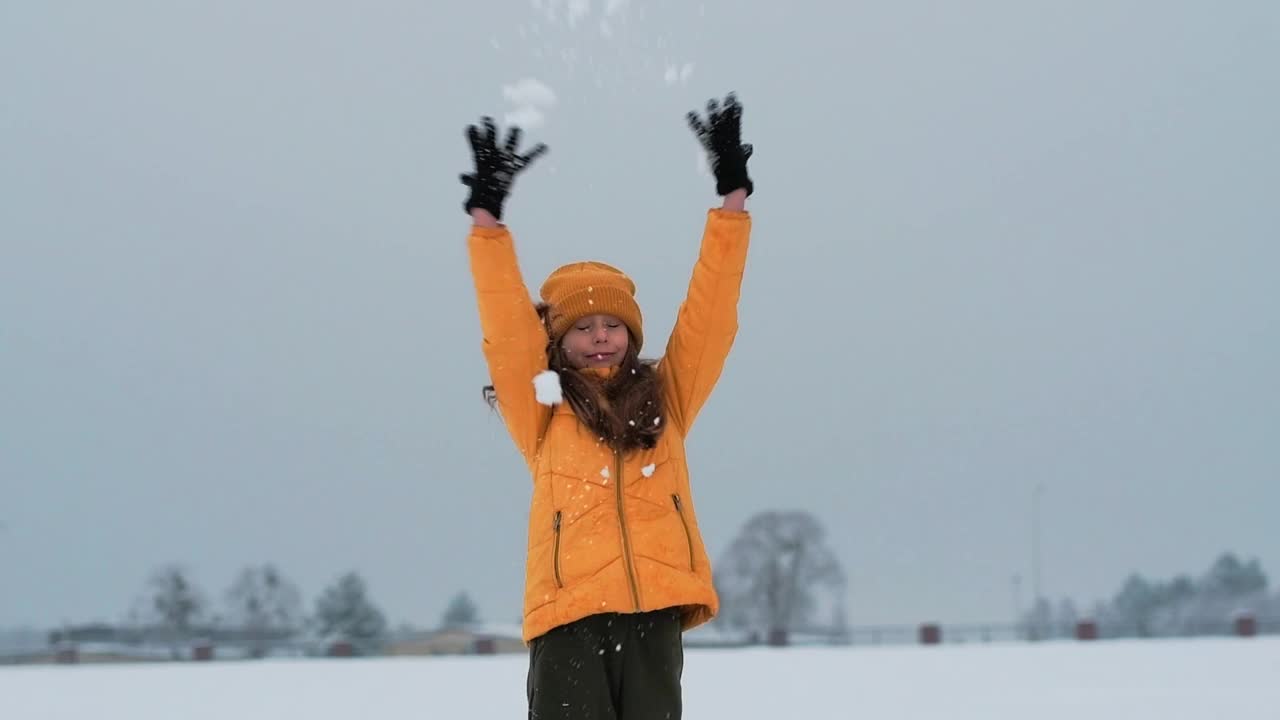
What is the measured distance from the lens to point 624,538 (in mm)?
2818

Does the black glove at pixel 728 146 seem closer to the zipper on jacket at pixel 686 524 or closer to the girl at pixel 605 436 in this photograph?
the girl at pixel 605 436

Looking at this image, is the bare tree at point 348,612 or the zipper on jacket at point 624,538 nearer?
the zipper on jacket at point 624,538

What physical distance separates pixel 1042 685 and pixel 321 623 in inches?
1889

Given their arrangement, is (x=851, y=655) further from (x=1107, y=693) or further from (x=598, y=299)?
(x=598, y=299)

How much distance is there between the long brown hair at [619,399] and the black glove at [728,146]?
50 cm

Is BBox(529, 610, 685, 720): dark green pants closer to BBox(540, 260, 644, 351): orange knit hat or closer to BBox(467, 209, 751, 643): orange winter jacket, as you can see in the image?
BBox(467, 209, 751, 643): orange winter jacket

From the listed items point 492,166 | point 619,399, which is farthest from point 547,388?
point 492,166

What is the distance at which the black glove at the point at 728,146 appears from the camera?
3.03 metres

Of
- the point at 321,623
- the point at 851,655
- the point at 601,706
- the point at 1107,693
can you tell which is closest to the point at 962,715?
the point at 1107,693

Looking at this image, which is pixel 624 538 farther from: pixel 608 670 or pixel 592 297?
pixel 592 297

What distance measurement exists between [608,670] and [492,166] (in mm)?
1198

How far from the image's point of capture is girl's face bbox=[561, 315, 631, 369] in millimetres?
3117

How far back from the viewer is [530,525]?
2.95 meters

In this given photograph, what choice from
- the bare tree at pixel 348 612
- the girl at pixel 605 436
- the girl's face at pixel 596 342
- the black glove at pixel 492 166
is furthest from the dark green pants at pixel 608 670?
the bare tree at pixel 348 612
